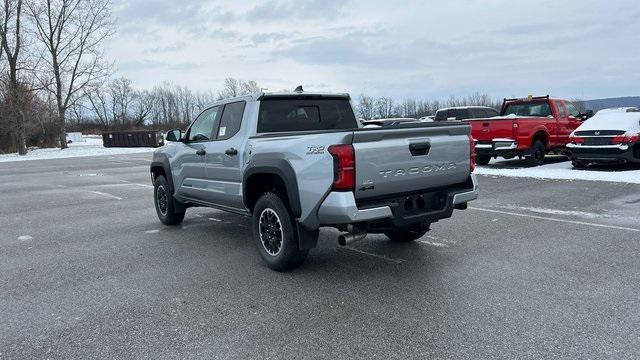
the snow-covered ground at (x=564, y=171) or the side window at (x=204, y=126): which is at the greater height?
the side window at (x=204, y=126)

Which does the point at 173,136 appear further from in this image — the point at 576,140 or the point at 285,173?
the point at 576,140

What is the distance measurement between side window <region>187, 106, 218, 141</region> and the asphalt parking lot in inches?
56.3

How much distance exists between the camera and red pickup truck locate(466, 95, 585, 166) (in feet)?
45.5

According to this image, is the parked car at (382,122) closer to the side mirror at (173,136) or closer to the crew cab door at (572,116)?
the side mirror at (173,136)

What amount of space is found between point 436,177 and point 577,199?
5.49 metres

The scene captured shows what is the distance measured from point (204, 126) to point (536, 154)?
36.8 ft

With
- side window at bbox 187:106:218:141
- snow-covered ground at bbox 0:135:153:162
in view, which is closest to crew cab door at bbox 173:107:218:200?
side window at bbox 187:106:218:141

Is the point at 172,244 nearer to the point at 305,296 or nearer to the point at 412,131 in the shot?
the point at 305,296

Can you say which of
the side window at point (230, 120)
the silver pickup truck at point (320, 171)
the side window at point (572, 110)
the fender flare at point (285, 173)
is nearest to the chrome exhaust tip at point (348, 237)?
the silver pickup truck at point (320, 171)

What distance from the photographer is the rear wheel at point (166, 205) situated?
7.70 metres

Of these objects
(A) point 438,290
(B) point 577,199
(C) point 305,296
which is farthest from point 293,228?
(B) point 577,199

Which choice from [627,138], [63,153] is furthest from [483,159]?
[63,153]

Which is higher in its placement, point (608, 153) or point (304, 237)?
point (608, 153)

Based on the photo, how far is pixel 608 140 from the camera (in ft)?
41.1
